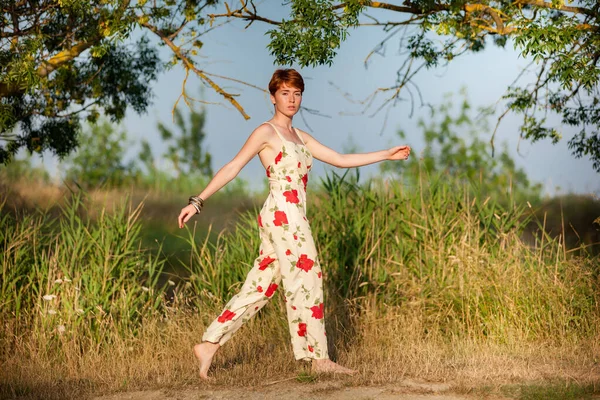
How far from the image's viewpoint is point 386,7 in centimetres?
862

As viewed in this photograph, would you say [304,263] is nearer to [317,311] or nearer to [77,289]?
[317,311]

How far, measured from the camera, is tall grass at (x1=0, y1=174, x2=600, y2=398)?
273 inches

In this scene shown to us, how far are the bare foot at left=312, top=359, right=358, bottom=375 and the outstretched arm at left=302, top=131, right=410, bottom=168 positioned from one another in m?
1.59

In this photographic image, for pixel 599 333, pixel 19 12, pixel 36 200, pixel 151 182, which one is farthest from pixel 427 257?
pixel 151 182

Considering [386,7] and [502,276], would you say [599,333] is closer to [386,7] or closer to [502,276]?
[502,276]

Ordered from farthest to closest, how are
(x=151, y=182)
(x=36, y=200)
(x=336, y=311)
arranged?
(x=151, y=182), (x=36, y=200), (x=336, y=311)

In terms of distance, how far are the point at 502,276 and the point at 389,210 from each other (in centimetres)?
199

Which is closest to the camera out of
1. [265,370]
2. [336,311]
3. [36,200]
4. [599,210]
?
[265,370]

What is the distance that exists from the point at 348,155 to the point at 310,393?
193 cm

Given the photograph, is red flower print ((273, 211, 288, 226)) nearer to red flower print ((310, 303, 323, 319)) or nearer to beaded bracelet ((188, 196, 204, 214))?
beaded bracelet ((188, 196, 204, 214))

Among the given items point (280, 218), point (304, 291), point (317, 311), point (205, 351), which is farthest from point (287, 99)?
point (205, 351)

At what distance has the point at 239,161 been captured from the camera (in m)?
5.76

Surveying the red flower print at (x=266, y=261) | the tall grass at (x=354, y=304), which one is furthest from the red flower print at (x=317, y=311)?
the tall grass at (x=354, y=304)

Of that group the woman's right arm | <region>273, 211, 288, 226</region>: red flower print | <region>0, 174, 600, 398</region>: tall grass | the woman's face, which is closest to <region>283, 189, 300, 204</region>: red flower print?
<region>273, 211, 288, 226</region>: red flower print
